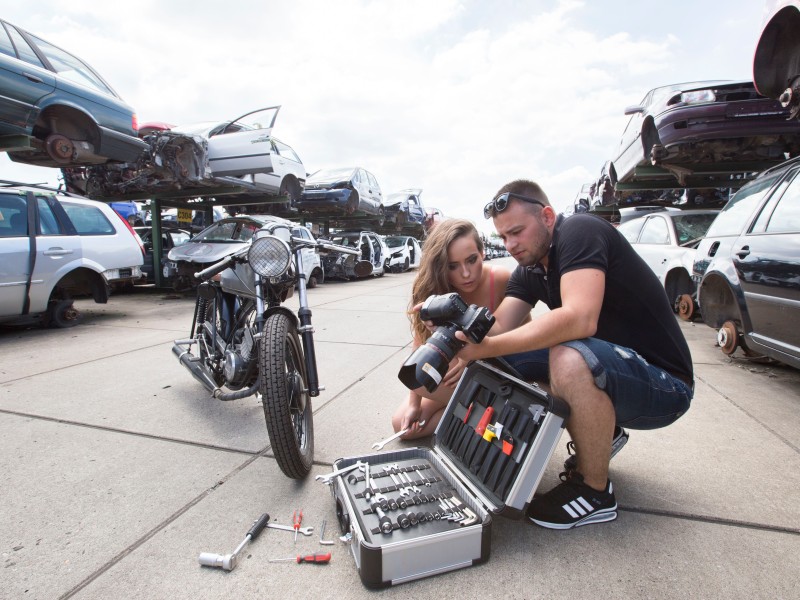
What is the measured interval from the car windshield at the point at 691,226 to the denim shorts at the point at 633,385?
15.7 ft

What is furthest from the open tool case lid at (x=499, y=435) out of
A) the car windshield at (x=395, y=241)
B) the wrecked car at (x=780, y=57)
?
the car windshield at (x=395, y=241)

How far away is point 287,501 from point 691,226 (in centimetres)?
621

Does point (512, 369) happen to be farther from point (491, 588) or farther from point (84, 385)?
point (84, 385)

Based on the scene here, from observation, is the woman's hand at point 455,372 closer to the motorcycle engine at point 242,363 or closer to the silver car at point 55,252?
the motorcycle engine at point 242,363

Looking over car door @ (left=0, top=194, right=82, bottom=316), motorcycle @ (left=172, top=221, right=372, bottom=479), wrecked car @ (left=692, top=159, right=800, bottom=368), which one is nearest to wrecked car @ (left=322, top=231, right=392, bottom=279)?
car door @ (left=0, top=194, right=82, bottom=316)

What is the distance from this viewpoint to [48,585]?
4.41 ft

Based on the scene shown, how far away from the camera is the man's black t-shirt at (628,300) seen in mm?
1689

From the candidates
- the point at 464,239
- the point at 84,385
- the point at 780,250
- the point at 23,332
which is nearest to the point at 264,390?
the point at 464,239

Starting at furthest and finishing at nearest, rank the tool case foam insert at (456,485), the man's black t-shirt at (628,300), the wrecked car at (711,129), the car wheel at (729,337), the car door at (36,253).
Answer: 1. the wrecked car at (711,129)
2. the car door at (36,253)
3. the car wheel at (729,337)
4. the man's black t-shirt at (628,300)
5. the tool case foam insert at (456,485)

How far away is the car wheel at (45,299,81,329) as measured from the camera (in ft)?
17.5

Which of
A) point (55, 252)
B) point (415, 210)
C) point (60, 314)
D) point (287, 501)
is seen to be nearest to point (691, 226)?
point (287, 501)

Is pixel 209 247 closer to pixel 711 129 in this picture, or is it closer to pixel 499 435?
pixel 499 435

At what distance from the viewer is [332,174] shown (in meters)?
13.5

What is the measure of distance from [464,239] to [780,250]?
2.20 meters
